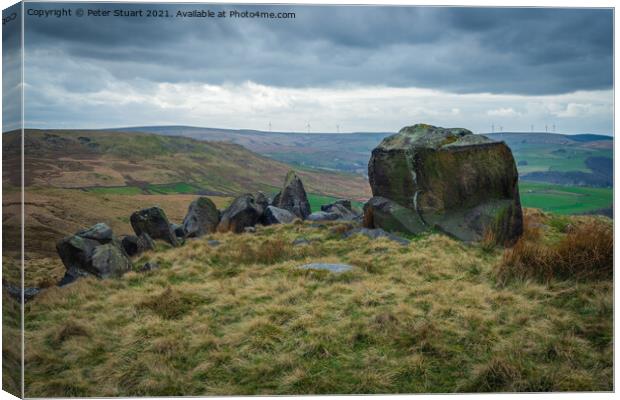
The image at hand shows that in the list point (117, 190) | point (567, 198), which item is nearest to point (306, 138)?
point (567, 198)

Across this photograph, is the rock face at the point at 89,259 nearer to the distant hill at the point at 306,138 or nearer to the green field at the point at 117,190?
the distant hill at the point at 306,138

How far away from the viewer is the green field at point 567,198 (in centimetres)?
962

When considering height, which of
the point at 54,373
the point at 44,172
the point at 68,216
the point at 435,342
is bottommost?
the point at 54,373

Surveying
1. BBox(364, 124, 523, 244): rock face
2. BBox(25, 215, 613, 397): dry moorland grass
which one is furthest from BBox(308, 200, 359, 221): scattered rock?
BBox(25, 215, 613, 397): dry moorland grass

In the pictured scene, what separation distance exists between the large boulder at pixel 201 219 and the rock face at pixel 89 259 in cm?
726

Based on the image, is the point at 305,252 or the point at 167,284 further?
the point at 305,252

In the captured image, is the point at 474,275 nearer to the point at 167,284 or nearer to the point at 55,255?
the point at 167,284

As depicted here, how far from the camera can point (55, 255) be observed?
38.2 feet

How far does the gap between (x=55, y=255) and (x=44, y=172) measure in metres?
2.85

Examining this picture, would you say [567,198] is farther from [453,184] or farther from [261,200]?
[261,200]

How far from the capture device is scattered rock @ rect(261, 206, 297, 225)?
69.9 feet

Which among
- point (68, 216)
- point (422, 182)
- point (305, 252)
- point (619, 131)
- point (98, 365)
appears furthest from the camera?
point (422, 182)

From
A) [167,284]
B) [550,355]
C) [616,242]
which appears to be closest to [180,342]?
[167,284]

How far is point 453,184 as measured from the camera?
1516 cm
